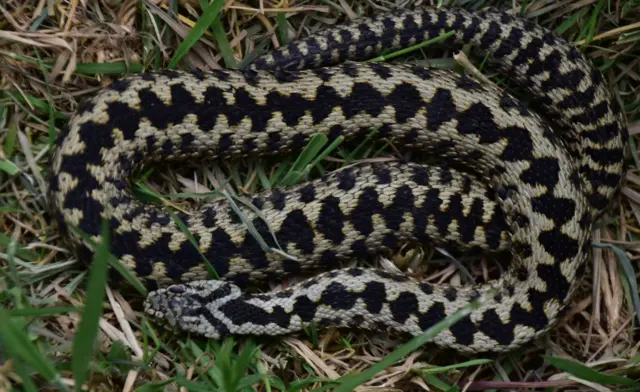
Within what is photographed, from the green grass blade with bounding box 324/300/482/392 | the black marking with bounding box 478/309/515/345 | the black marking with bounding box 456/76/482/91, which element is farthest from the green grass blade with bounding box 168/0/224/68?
the black marking with bounding box 478/309/515/345

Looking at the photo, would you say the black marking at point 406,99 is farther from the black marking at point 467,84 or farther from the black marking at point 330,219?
the black marking at point 330,219

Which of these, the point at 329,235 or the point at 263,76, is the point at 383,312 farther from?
the point at 263,76

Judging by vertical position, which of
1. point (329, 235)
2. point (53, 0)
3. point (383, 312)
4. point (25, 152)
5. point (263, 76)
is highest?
point (53, 0)

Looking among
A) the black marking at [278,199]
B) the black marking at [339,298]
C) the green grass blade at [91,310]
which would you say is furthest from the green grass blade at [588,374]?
the green grass blade at [91,310]

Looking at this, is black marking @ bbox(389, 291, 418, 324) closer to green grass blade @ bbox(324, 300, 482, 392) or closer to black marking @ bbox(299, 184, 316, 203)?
black marking @ bbox(299, 184, 316, 203)

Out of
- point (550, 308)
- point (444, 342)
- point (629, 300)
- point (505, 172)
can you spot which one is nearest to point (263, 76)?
point (505, 172)
